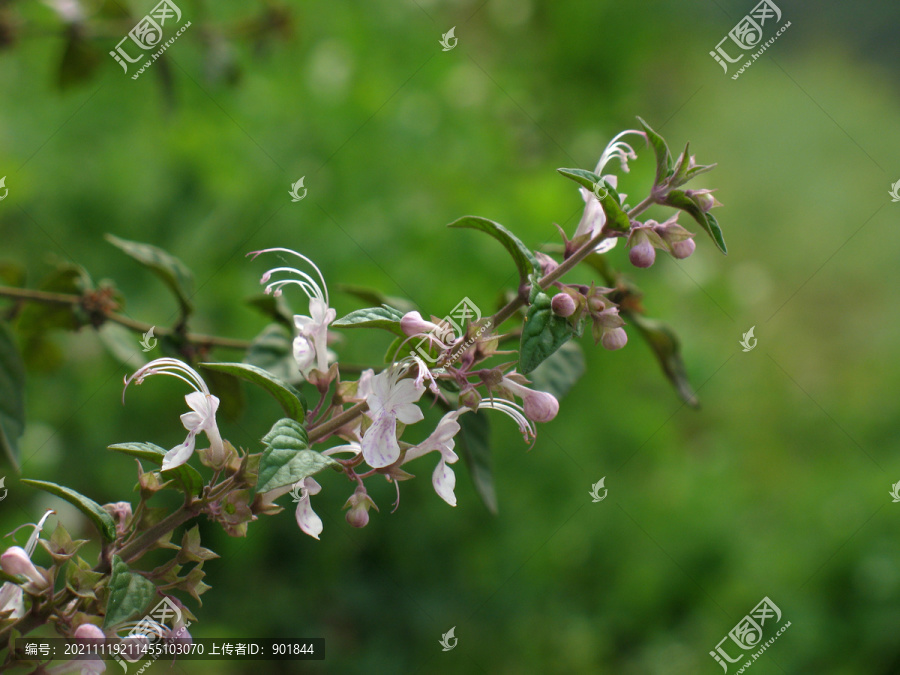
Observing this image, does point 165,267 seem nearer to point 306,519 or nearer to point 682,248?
point 306,519

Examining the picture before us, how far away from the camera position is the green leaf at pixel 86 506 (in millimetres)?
428

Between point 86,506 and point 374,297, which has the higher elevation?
point 374,297

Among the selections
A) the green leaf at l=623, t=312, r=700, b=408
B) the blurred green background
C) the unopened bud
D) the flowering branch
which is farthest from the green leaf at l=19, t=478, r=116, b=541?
the blurred green background

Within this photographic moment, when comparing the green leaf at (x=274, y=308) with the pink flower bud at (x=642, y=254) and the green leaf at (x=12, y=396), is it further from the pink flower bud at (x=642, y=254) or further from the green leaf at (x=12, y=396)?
the pink flower bud at (x=642, y=254)

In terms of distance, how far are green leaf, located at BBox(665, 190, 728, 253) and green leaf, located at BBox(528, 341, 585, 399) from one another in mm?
210

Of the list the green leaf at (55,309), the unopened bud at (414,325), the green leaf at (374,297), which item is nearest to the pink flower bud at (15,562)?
the unopened bud at (414,325)

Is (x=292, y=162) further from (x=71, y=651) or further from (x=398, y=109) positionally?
(x=71, y=651)

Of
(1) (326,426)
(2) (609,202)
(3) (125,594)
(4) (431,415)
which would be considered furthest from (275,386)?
(4) (431,415)

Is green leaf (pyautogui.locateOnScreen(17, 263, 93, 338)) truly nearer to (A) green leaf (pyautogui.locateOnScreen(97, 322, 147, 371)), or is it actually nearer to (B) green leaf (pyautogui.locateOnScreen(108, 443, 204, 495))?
(A) green leaf (pyautogui.locateOnScreen(97, 322, 147, 371))

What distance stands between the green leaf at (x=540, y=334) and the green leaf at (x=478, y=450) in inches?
8.3

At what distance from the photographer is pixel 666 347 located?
793mm

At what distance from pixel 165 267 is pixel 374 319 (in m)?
0.46

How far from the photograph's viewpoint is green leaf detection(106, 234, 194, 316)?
0.80m

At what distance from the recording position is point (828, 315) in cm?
384
